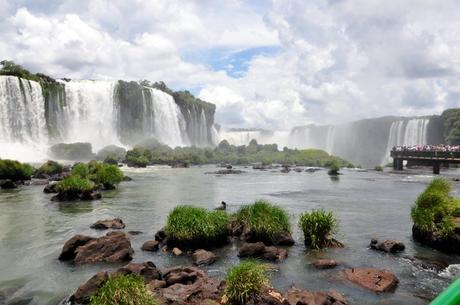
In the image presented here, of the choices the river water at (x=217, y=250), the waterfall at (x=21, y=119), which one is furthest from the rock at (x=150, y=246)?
the waterfall at (x=21, y=119)

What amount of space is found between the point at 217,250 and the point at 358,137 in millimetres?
121109

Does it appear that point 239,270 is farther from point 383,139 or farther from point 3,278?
point 383,139

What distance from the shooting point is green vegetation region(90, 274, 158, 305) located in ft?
32.6

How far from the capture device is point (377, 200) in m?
34.3

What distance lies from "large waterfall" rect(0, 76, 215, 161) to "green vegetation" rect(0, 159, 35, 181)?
96.7 feet

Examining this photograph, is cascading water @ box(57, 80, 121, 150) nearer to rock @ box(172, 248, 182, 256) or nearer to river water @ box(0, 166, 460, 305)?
river water @ box(0, 166, 460, 305)

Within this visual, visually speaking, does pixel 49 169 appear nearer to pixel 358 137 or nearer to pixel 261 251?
pixel 261 251

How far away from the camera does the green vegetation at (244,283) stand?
36.4ft

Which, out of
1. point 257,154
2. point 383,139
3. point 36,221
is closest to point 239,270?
point 36,221

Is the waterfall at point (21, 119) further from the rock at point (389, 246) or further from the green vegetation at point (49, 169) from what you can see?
the rock at point (389, 246)

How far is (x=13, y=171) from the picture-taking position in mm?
44375

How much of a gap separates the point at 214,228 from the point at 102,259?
4787mm

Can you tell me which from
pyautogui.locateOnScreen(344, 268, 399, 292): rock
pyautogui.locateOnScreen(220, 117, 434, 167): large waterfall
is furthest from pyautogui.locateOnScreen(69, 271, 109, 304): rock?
pyautogui.locateOnScreen(220, 117, 434, 167): large waterfall

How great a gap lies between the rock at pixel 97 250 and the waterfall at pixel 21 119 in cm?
6286
